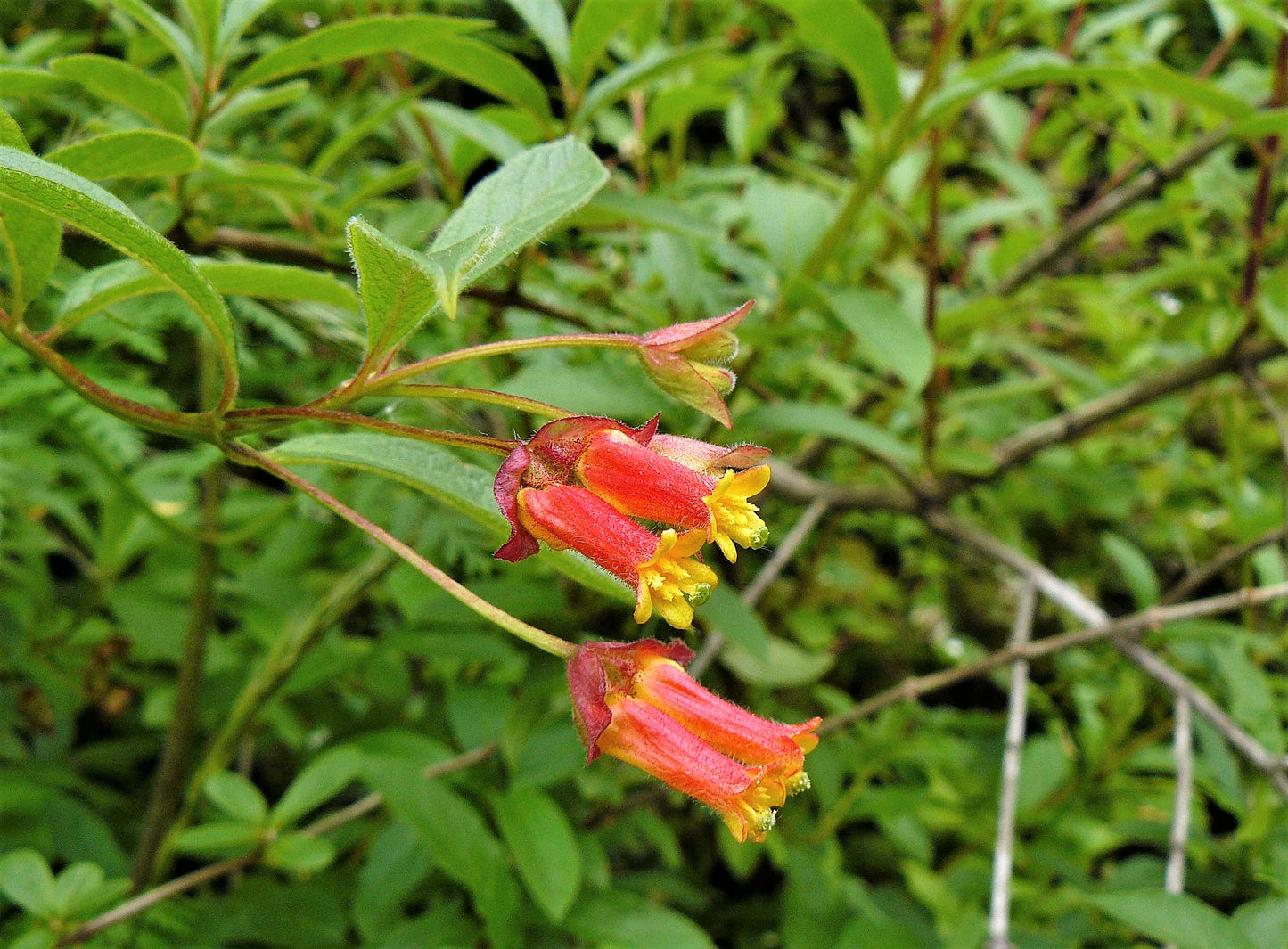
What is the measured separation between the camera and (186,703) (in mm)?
1268

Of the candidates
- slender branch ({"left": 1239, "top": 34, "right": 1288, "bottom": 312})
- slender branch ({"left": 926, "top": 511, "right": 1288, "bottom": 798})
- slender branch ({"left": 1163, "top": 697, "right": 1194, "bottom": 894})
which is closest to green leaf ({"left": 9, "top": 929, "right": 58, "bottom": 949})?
slender branch ({"left": 1163, "top": 697, "right": 1194, "bottom": 894})

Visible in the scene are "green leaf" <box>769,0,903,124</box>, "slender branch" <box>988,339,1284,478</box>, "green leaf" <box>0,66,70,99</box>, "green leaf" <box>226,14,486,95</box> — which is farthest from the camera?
"slender branch" <box>988,339,1284,478</box>

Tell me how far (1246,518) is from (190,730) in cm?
167

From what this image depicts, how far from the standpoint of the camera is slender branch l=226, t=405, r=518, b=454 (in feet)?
1.76

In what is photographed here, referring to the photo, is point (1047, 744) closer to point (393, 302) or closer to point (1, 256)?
point (393, 302)

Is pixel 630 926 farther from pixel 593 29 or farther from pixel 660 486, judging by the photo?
pixel 593 29

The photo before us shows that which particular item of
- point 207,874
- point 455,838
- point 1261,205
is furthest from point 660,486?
point 1261,205

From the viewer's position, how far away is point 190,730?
1276mm

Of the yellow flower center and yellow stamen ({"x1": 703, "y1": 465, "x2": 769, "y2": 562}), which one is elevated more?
yellow stamen ({"x1": 703, "y1": 465, "x2": 769, "y2": 562})

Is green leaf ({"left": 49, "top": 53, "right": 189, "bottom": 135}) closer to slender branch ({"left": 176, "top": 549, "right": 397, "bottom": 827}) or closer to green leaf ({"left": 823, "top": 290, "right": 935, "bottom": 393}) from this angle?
slender branch ({"left": 176, "top": 549, "right": 397, "bottom": 827})

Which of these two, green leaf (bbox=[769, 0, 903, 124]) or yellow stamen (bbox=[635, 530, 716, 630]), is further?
green leaf (bbox=[769, 0, 903, 124])

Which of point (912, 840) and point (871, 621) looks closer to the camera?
point (912, 840)

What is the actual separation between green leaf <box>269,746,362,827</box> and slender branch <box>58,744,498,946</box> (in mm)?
72

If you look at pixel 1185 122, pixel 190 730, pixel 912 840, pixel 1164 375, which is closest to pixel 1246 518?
pixel 1164 375
